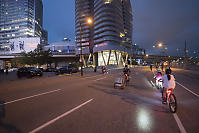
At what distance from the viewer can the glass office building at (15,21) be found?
108625 mm

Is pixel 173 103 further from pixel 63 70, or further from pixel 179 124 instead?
pixel 63 70

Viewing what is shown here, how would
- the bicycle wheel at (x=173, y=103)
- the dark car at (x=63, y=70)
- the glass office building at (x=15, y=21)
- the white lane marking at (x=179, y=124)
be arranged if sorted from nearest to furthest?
the white lane marking at (x=179, y=124) < the bicycle wheel at (x=173, y=103) < the dark car at (x=63, y=70) < the glass office building at (x=15, y=21)

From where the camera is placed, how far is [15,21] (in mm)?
110000

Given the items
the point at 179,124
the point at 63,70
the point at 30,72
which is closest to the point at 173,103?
the point at 179,124

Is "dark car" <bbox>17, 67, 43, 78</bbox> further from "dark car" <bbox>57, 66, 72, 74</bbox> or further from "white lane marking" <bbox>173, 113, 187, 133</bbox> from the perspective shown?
"white lane marking" <bbox>173, 113, 187, 133</bbox>

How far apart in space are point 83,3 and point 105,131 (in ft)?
290

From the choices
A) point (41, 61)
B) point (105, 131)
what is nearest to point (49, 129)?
point (105, 131)

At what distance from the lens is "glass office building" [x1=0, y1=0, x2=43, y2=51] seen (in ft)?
356

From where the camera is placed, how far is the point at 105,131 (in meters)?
2.71

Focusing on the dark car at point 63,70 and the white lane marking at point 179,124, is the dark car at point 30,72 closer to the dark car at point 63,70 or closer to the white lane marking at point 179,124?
the dark car at point 63,70

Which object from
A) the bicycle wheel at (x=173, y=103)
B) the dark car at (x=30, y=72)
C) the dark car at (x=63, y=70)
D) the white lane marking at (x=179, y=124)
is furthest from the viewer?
the dark car at (x=63, y=70)

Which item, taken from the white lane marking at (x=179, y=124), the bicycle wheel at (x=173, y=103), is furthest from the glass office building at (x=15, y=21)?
the white lane marking at (x=179, y=124)

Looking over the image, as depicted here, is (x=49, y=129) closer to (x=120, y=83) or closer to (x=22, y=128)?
(x=22, y=128)

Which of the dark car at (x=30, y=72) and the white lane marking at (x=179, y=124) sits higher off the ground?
the dark car at (x=30, y=72)
